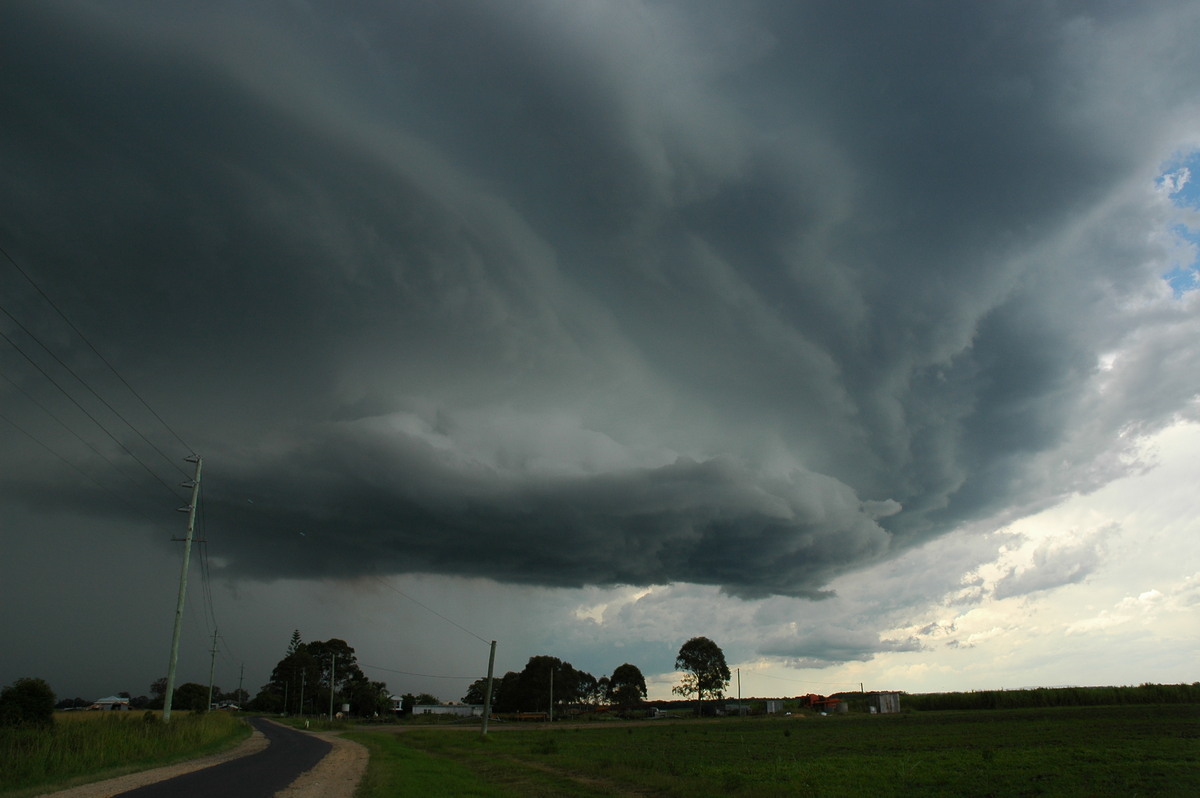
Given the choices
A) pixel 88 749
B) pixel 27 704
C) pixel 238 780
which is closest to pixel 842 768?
pixel 238 780

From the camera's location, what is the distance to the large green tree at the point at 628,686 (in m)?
183

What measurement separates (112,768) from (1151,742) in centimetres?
5057

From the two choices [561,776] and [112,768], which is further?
[561,776]

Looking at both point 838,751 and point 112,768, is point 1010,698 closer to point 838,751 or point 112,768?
point 838,751

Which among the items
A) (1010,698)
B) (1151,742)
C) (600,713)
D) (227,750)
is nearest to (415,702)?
(600,713)

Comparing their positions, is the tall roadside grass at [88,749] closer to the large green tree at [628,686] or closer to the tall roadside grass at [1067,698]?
the tall roadside grass at [1067,698]

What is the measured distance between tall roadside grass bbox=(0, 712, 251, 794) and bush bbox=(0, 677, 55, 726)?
249 cm

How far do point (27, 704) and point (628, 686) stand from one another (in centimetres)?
16323

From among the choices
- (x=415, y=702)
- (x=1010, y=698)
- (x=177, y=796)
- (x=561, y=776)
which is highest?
(x=177, y=796)

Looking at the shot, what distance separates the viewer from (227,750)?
144 ft

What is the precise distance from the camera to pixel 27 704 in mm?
38344

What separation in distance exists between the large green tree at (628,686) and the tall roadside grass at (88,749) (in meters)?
152

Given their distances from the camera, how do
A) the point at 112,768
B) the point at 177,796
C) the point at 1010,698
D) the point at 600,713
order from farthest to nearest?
the point at 600,713 → the point at 1010,698 → the point at 112,768 → the point at 177,796

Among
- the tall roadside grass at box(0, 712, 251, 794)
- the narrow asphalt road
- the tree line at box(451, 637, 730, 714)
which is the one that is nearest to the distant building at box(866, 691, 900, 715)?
the tree line at box(451, 637, 730, 714)
